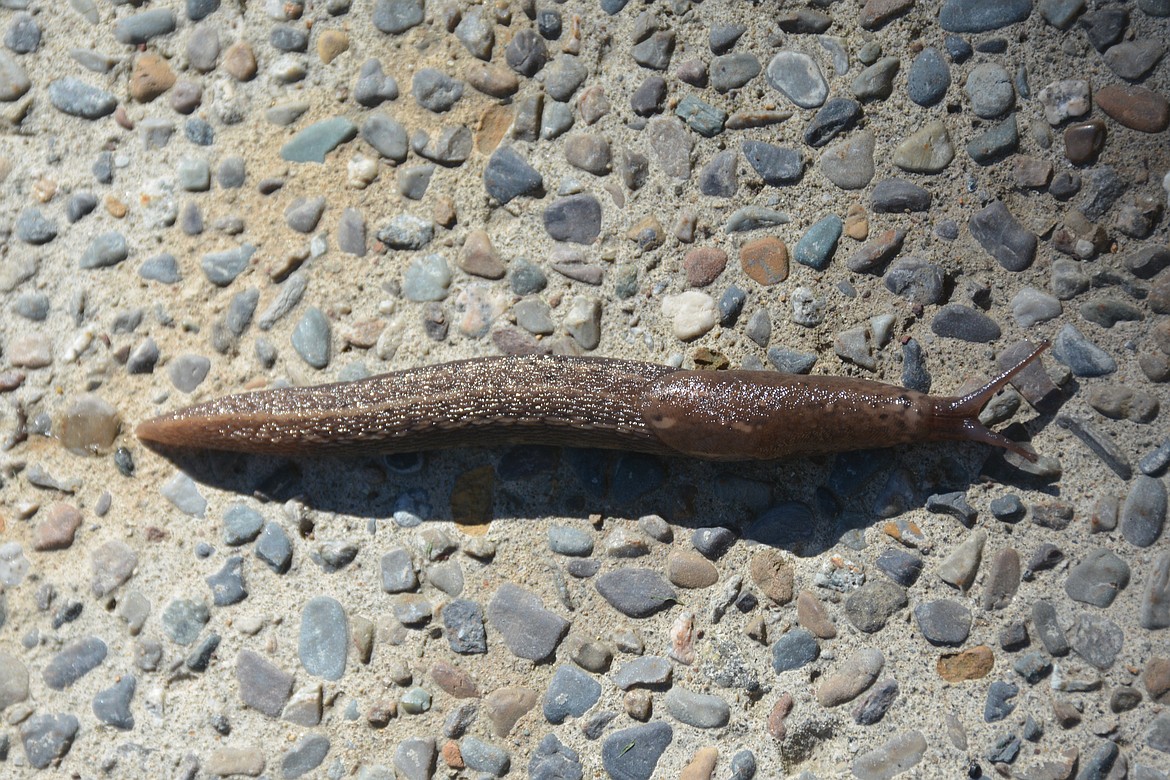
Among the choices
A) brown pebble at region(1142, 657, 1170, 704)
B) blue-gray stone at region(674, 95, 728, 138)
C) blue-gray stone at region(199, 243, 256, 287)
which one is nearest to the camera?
brown pebble at region(1142, 657, 1170, 704)

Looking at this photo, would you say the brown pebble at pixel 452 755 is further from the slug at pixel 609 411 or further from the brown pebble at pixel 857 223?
the brown pebble at pixel 857 223

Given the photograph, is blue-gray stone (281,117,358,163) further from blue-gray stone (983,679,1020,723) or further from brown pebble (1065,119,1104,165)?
blue-gray stone (983,679,1020,723)

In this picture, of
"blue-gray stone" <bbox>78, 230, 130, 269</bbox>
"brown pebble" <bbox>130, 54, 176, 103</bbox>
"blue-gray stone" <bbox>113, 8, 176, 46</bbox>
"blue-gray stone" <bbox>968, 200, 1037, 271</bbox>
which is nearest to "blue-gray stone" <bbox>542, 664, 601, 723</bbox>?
"blue-gray stone" <bbox>968, 200, 1037, 271</bbox>

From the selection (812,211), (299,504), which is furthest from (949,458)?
(299,504)

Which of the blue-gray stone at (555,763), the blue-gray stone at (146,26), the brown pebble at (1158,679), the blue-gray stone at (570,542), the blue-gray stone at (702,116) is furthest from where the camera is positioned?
the blue-gray stone at (146,26)

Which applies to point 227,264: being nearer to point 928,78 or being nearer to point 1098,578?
point 928,78

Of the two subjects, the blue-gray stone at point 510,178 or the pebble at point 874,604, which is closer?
the pebble at point 874,604

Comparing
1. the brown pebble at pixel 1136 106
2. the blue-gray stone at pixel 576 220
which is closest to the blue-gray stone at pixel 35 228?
the blue-gray stone at pixel 576 220
